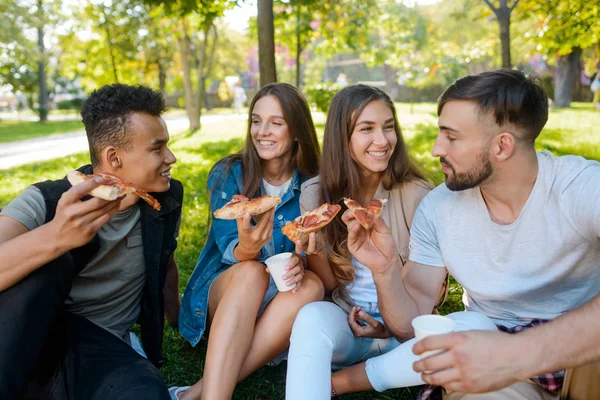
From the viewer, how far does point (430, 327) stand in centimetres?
191

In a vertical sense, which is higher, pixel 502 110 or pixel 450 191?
pixel 502 110

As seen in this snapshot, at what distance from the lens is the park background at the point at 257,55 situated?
6.99 metres

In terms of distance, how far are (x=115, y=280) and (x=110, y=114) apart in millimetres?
979

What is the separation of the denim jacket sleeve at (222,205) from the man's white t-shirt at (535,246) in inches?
52.6

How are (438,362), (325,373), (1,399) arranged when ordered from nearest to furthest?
(438,362) < (1,399) < (325,373)

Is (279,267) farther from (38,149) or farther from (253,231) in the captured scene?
(38,149)

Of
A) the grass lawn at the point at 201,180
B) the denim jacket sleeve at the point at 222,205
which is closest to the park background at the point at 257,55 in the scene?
the grass lawn at the point at 201,180

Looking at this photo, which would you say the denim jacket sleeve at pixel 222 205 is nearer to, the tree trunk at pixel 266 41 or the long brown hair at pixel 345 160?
the long brown hair at pixel 345 160

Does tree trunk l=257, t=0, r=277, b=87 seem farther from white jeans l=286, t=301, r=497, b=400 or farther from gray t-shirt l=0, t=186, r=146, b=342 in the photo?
white jeans l=286, t=301, r=497, b=400

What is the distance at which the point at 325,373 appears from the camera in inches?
98.3

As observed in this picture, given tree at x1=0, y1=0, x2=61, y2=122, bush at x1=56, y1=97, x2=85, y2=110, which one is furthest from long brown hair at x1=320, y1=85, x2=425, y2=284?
bush at x1=56, y1=97, x2=85, y2=110

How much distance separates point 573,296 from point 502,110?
3.23 feet

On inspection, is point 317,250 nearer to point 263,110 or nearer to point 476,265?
point 476,265

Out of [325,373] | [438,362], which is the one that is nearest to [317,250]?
[325,373]
